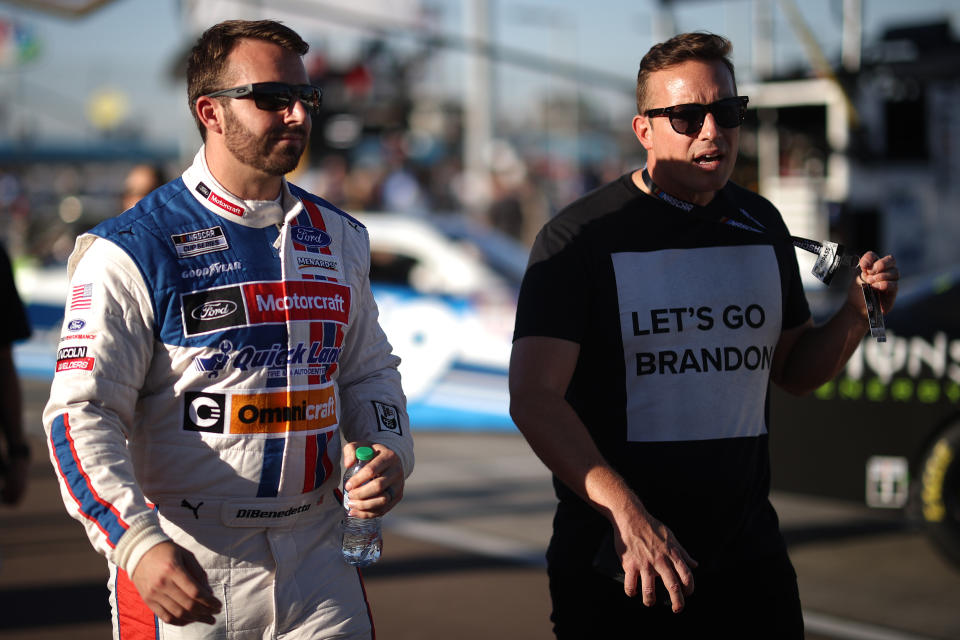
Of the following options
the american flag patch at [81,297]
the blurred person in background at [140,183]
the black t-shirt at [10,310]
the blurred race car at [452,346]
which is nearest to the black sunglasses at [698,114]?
the american flag patch at [81,297]

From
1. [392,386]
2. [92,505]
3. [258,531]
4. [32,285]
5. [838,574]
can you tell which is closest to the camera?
[92,505]

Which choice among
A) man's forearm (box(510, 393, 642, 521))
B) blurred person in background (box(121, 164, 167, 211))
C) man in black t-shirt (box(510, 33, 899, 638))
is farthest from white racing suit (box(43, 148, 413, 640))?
blurred person in background (box(121, 164, 167, 211))

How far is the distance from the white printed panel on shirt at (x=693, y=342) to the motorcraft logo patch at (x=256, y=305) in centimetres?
77

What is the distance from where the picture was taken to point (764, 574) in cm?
288

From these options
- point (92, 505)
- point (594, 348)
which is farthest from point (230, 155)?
point (594, 348)

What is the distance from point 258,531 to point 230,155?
0.84m

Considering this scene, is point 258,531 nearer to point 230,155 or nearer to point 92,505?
point 92,505

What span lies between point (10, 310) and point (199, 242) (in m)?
1.91

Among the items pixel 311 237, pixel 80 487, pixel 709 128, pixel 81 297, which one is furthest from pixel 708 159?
pixel 80 487

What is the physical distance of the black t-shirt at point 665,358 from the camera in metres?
2.83

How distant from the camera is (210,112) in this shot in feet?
8.48

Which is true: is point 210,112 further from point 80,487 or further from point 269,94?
point 80,487

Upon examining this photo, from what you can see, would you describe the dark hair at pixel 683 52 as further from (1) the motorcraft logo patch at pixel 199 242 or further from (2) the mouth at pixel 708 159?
(1) the motorcraft logo patch at pixel 199 242

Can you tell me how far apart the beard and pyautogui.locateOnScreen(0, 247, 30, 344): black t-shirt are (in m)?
1.87
